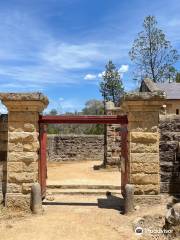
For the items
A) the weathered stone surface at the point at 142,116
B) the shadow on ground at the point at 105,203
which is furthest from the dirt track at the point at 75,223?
the weathered stone surface at the point at 142,116

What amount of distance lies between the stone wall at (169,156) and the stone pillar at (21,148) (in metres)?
3.03

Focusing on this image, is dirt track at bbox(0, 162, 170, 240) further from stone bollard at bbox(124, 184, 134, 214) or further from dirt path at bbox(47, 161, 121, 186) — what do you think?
dirt path at bbox(47, 161, 121, 186)

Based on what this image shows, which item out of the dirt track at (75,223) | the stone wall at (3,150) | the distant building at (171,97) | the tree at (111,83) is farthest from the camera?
the tree at (111,83)

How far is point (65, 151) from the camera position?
79.6ft

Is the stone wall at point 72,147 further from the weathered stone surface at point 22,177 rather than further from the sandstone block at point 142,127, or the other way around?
the sandstone block at point 142,127

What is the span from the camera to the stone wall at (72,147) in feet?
79.4

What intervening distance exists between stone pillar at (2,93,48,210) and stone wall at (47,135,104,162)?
1460cm

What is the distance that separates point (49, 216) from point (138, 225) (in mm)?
2034

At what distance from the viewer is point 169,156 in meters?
9.82

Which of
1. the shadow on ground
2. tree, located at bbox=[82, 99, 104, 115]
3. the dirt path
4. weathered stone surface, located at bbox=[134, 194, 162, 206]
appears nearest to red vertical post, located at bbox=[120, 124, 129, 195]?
the shadow on ground

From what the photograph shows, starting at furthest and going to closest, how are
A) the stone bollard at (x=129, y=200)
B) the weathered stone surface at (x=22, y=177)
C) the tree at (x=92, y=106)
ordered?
1. the tree at (x=92, y=106)
2. the weathered stone surface at (x=22, y=177)
3. the stone bollard at (x=129, y=200)

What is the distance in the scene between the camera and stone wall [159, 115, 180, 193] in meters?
9.80

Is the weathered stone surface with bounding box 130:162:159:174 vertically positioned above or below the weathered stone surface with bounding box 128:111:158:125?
below

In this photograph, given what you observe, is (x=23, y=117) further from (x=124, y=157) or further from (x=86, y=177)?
(x=86, y=177)
